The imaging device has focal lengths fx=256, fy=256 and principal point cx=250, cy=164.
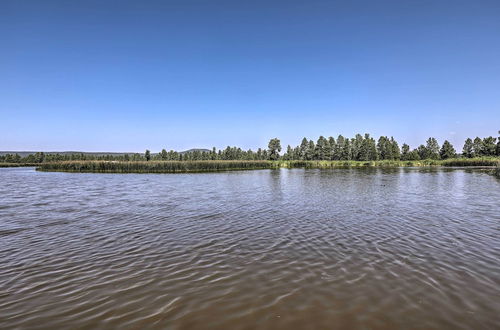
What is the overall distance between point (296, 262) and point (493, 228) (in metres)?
9.25

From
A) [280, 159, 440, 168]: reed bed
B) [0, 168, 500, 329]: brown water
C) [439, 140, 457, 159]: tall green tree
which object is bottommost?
[0, 168, 500, 329]: brown water

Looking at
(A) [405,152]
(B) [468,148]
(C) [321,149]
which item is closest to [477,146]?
(B) [468,148]

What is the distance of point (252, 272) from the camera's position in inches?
256

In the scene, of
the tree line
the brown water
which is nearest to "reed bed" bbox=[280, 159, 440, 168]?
the tree line

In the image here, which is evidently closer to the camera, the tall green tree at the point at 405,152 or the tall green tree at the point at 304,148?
the tall green tree at the point at 405,152

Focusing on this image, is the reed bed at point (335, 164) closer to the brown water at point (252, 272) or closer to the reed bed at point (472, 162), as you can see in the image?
the reed bed at point (472, 162)

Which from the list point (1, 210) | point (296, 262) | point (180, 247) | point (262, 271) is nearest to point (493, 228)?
point (296, 262)

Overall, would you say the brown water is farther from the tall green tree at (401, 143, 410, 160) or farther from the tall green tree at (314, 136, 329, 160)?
the tall green tree at (401, 143, 410, 160)

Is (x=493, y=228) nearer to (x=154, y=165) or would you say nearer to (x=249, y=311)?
(x=249, y=311)

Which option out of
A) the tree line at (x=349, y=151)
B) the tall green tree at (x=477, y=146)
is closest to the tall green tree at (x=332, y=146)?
the tree line at (x=349, y=151)

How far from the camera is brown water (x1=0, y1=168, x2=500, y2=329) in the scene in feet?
15.1

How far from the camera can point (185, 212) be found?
1433cm

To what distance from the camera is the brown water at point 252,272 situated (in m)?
4.61

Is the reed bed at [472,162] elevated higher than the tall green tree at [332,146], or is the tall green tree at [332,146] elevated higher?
the tall green tree at [332,146]
